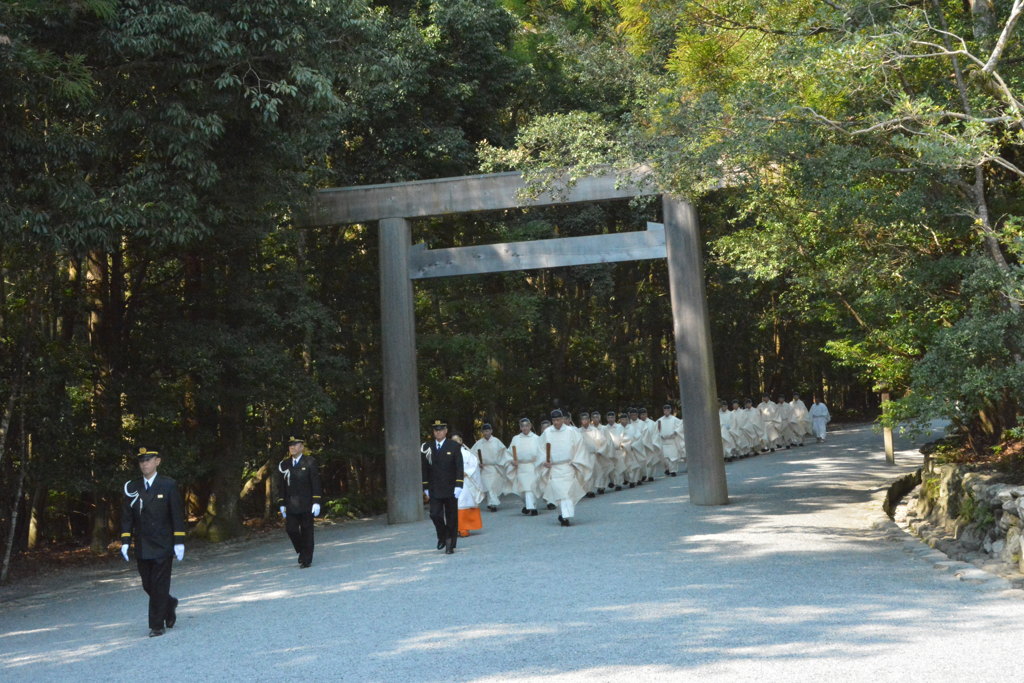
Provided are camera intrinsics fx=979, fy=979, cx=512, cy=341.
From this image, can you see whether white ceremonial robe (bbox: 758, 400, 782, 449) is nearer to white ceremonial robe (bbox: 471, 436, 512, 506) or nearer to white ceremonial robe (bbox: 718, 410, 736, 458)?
white ceremonial robe (bbox: 718, 410, 736, 458)

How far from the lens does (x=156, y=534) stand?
785cm

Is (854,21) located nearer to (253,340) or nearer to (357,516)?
(253,340)

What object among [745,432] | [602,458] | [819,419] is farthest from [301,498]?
[819,419]

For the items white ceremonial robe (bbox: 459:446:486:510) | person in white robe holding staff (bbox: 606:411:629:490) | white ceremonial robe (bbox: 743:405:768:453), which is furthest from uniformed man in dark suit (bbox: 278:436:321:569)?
white ceremonial robe (bbox: 743:405:768:453)

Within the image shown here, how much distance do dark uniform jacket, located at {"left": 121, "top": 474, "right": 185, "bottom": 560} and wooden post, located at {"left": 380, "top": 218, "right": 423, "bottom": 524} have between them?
6.19 meters

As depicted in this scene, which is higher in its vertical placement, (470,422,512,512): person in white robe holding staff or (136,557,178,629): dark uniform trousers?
(470,422,512,512): person in white robe holding staff

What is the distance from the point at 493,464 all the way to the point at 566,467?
10.3 ft

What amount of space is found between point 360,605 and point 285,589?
4.94 feet

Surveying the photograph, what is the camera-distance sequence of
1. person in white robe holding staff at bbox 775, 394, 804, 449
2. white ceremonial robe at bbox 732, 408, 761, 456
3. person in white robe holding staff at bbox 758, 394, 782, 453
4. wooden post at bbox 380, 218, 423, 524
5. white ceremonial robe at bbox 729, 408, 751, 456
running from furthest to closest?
1. person in white robe holding staff at bbox 775, 394, 804, 449
2. person in white robe holding staff at bbox 758, 394, 782, 453
3. white ceremonial robe at bbox 732, 408, 761, 456
4. white ceremonial robe at bbox 729, 408, 751, 456
5. wooden post at bbox 380, 218, 423, 524

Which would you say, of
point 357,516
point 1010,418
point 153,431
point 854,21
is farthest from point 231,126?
point 1010,418

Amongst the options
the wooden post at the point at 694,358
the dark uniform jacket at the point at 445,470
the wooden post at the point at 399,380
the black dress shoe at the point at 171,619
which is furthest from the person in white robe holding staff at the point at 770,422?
the black dress shoe at the point at 171,619

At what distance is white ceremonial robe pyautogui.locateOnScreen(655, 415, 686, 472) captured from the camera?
816 inches

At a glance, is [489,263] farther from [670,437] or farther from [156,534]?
[670,437]

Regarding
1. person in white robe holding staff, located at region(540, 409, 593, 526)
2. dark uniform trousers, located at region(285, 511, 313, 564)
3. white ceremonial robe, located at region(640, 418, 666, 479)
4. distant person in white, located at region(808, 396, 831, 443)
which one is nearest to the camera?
dark uniform trousers, located at region(285, 511, 313, 564)
